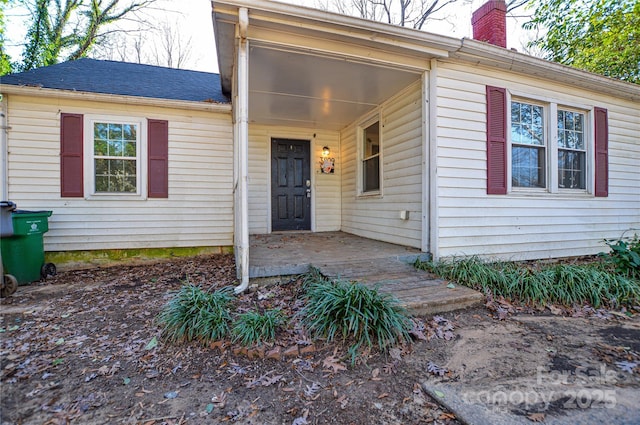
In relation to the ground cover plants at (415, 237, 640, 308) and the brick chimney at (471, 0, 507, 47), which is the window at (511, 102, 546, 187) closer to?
the brick chimney at (471, 0, 507, 47)

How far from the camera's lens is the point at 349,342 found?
2.25 metres

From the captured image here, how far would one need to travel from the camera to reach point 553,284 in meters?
3.35

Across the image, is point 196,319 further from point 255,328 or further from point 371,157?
point 371,157

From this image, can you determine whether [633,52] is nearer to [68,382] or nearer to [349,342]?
[349,342]

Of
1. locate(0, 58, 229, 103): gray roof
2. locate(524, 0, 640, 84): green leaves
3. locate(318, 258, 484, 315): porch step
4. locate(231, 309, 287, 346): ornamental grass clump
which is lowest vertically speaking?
locate(231, 309, 287, 346): ornamental grass clump

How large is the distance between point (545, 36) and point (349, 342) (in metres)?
11.8

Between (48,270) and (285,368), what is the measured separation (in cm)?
447

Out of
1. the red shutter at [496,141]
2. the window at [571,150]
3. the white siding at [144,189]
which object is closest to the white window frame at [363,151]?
the red shutter at [496,141]

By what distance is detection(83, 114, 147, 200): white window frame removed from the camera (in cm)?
484

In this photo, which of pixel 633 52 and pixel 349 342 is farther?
pixel 633 52

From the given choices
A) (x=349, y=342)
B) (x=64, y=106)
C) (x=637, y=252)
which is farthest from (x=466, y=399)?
(x=64, y=106)

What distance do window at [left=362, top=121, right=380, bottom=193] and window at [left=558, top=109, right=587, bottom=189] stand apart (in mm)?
2939

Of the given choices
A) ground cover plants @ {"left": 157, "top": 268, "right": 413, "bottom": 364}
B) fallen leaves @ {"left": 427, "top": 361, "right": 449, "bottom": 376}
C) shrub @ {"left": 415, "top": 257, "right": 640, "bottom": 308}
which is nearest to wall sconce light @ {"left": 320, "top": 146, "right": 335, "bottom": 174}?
shrub @ {"left": 415, "top": 257, "right": 640, "bottom": 308}

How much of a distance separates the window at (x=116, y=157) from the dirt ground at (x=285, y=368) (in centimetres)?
246
